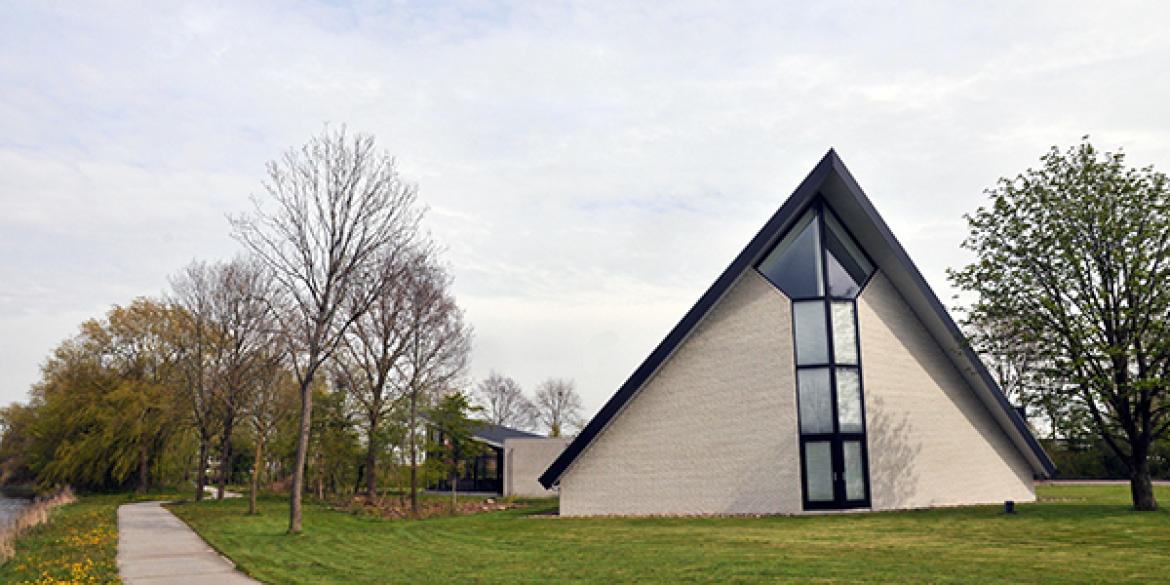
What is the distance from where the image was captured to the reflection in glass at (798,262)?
20.5 m

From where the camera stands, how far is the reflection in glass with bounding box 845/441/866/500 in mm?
19705

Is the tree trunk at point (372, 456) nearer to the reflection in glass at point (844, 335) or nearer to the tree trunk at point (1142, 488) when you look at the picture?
the reflection in glass at point (844, 335)

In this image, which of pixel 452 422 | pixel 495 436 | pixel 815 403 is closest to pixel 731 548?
pixel 815 403

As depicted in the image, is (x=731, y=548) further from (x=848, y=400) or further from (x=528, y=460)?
(x=528, y=460)

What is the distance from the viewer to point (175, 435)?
37.1 metres

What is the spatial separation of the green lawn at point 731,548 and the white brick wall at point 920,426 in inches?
47.3

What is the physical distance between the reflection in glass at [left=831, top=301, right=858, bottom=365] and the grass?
1591 centimetres

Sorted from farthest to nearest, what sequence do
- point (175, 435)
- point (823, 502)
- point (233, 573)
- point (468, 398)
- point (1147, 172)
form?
1. point (175, 435)
2. point (468, 398)
3. point (823, 502)
4. point (1147, 172)
5. point (233, 573)

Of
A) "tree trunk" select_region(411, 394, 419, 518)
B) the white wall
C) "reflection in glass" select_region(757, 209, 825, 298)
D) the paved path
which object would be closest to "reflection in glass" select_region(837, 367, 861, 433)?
"reflection in glass" select_region(757, 209, 825, 298)

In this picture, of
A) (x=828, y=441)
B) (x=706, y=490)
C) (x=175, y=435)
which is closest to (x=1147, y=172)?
(x=828, y=441)

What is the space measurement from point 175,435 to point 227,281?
10.4m

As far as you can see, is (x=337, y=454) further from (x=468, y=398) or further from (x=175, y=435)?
(x=175, y=435)

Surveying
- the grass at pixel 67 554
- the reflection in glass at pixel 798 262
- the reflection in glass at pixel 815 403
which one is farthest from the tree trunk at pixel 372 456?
the reflection in glass at pixel 815 403

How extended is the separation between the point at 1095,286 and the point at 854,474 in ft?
22.5
